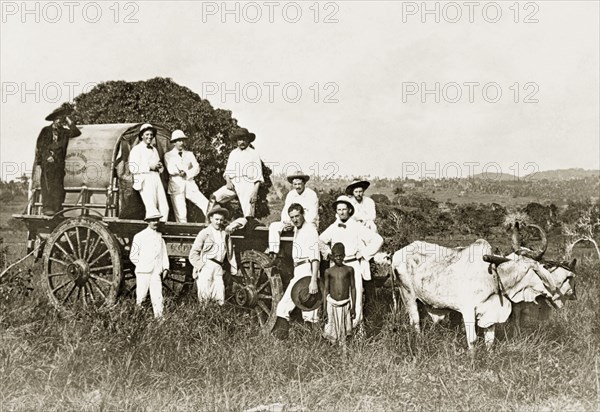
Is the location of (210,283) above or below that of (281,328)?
above

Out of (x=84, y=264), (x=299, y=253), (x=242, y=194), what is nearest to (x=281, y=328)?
(x=299, y=253)

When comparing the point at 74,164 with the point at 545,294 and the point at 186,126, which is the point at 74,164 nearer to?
the point at 186,126

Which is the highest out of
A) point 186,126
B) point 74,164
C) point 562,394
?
point 186,126

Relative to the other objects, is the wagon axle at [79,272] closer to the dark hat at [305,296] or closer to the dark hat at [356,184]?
the dark hat at [305,296]

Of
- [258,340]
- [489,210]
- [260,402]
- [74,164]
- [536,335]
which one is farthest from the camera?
[489,210]

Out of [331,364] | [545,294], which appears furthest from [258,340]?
[545,294]

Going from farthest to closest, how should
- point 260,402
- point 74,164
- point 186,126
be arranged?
1. point 186,126
2. point 74,164
3. point 260,402

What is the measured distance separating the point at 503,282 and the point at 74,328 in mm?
5104

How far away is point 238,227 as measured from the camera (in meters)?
8.62

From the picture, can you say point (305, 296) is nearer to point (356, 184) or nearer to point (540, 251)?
point (356, 184)

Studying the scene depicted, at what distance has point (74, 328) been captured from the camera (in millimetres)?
7367

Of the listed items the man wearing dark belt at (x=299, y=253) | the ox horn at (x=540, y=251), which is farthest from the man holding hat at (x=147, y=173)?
the ox horn at (x=540, y=251)

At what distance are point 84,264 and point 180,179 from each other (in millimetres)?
2105

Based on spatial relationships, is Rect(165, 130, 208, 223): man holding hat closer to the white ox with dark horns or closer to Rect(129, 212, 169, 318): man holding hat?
Rect(129, 212, 169, 318): man holding hat
